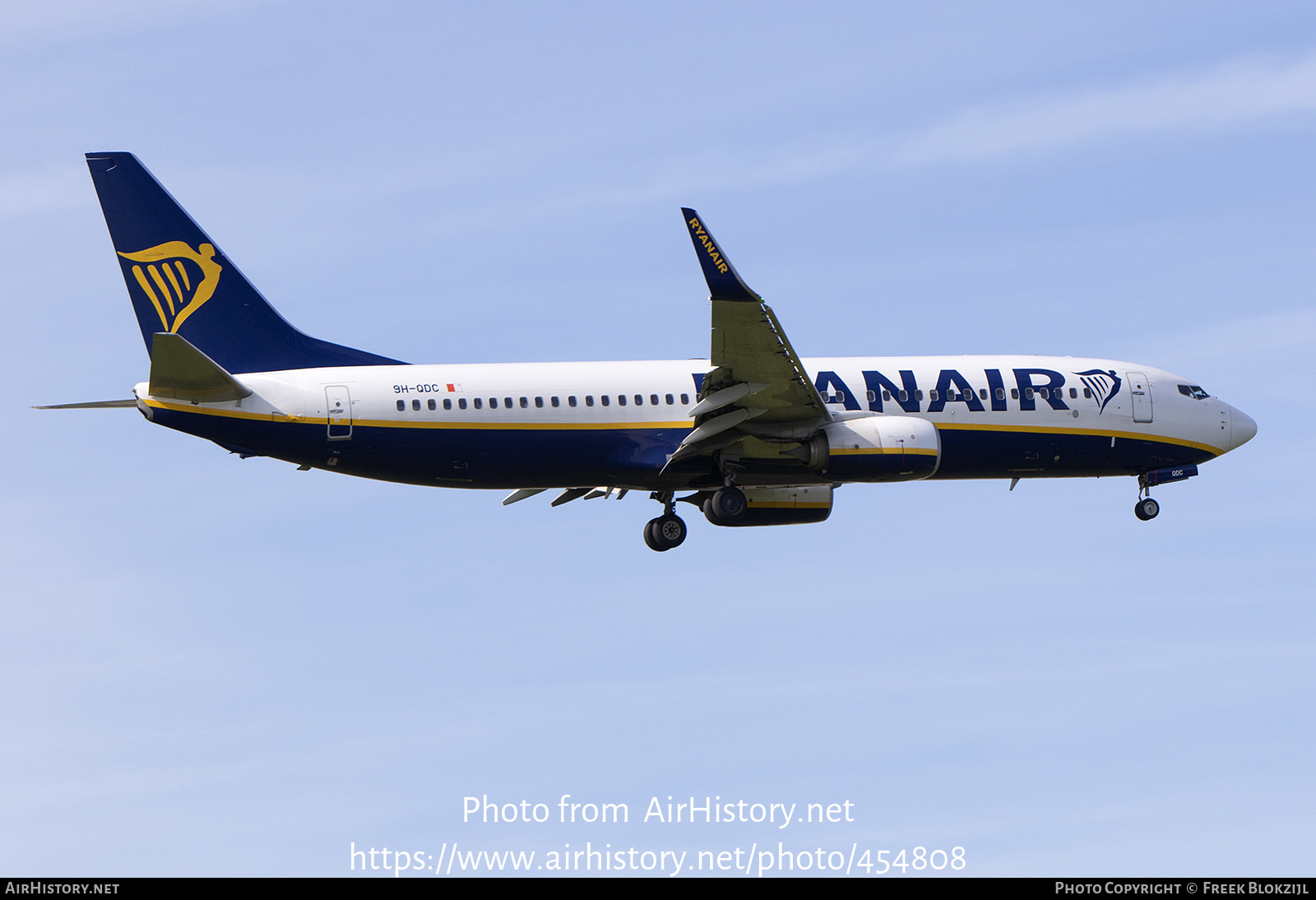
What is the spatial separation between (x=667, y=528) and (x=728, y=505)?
227cm

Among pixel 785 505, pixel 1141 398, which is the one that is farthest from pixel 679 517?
pixel 1141 398

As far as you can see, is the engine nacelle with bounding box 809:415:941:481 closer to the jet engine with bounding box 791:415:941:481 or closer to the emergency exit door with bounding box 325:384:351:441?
the jet engine with bounding box 791:415:941:481

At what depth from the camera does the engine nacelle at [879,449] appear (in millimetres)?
42469

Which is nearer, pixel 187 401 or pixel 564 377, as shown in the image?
pixel 187 401

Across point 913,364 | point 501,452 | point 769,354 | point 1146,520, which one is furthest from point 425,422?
point 1146,520

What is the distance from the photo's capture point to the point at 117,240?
43.2m

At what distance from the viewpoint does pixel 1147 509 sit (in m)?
48.9

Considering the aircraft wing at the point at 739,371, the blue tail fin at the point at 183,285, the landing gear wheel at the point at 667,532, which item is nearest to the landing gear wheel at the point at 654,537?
the landing gear wheel at the point at 667,532

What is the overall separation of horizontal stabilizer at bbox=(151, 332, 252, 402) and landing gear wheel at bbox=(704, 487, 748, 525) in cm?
1295

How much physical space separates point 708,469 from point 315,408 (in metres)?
10.6

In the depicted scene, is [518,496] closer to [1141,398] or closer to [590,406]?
[590,406]

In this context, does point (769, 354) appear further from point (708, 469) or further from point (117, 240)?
point (117, 240)

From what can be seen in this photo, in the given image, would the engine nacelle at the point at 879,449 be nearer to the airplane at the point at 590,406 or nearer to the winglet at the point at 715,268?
the airplane at the point at 590,406
